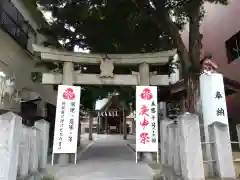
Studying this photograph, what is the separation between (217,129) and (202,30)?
14225 mm

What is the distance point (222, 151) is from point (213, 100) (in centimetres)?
130

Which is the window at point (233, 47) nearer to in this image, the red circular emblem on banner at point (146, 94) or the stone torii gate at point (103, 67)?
the stone torii gate at point (103, 67)

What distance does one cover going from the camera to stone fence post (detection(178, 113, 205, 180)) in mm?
4953

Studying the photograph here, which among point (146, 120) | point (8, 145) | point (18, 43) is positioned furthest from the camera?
point (18, 43)

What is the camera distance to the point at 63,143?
8.34 metres

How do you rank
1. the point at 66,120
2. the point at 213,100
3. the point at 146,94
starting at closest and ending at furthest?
1. the point at 213,100
2. the point at 66,120
3. the point at 146,94

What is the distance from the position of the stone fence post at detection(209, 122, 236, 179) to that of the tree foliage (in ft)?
13.6

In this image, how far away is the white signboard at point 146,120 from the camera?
8.55m

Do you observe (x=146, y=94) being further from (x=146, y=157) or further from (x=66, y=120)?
(x=66, y=120)

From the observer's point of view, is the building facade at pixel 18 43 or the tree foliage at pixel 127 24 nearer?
the tree foliage at pixel 127 24

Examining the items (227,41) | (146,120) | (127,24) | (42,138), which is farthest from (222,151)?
(227,41)

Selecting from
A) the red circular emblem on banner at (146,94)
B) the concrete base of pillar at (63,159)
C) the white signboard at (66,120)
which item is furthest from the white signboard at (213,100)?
the concrete base of pillar at (63,159)

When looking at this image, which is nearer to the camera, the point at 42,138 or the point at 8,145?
the point at 8,145

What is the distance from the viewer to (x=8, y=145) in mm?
4395
